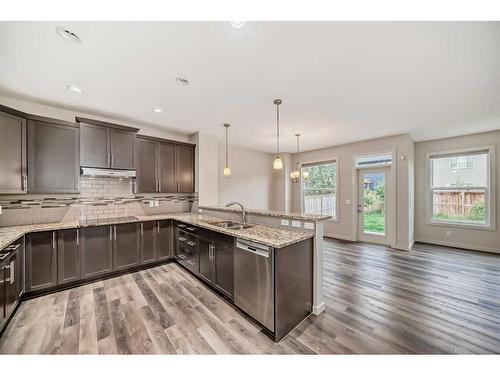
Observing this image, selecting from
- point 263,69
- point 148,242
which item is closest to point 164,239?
point 148,242

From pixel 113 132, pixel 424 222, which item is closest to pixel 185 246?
pixel 113 132

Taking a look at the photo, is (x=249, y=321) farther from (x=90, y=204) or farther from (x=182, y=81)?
(x=90, y=204)

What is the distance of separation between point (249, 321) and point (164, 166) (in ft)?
10.6

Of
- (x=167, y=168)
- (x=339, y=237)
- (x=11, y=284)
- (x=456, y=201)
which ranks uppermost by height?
(x=167, y=168)

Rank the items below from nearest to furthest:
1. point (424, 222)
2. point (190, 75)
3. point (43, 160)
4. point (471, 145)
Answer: point (190, 75), point (43, 160), point (471, 145), point (424, 222)

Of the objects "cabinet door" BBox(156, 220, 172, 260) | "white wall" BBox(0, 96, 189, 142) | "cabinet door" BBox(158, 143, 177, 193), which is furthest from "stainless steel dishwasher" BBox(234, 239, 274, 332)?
"white wall" BBox(0, 96, 189, 142)

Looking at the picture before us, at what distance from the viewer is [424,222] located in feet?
17.1

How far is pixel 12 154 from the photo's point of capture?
2473mm

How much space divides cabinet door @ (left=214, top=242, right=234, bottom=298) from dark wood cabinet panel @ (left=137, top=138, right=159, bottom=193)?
208 centimetres

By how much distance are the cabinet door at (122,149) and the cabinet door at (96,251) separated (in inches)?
43.8

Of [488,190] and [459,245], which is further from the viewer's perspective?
[459,245]

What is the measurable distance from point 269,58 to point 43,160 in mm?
3354

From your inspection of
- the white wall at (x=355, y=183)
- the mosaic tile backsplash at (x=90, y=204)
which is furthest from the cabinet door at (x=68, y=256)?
the white wall at (x=355, y=183)

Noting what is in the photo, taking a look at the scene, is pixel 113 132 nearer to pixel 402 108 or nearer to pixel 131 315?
pixel 131 315
